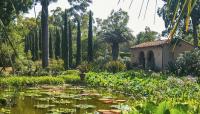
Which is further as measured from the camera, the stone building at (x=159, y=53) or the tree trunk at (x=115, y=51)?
the tree trunk at (x=115, y=51)

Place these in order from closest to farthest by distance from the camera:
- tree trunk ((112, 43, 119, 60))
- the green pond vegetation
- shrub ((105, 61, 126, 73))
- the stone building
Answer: the green pond vegetation
shrub ((105, 61, 126, 73))
the stone building
tree trunk ((112, 43, 119, 60))

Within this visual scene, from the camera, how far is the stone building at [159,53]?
1353 inches

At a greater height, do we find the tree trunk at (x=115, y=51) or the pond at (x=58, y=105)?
the tree trunk at (x=115, y=51)

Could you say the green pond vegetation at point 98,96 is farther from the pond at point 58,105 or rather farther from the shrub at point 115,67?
the shrub at point 115,67

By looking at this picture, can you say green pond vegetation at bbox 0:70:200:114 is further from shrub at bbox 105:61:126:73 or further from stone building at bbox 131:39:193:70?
stone building at bbox 131:39:193:70

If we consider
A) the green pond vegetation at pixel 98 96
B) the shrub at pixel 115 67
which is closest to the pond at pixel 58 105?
the green pond vegetation at pixel 98 96

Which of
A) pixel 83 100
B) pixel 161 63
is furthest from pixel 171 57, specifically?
pixel 83 100

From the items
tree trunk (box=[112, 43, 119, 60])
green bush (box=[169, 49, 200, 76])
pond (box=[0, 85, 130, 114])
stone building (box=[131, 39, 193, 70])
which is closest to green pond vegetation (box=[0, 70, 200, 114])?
pond (box=[0, 85, 130, 114])

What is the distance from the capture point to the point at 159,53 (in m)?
35.2

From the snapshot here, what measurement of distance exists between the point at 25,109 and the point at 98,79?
1018 centimetres

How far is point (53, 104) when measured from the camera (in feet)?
42.7

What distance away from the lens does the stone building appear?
34.4 meters

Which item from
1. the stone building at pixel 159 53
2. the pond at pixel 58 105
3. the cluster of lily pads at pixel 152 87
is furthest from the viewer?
the stone building at pixel 159 53

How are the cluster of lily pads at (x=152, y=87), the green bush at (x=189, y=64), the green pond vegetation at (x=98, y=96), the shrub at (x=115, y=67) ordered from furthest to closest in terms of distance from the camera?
the shrub at (x=115, y=67)
the green bush at (x=189, y=64)
the cluster of lily pads at (x=152, y=87)
the green pond vegetation at (x=98, y=96)
